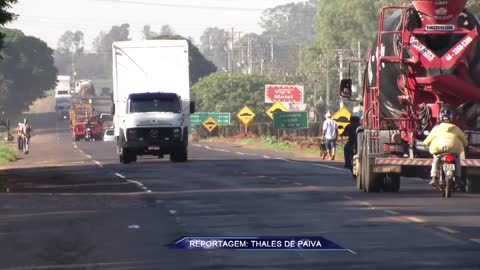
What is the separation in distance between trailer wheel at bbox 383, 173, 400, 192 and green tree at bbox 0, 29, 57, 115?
130 meters

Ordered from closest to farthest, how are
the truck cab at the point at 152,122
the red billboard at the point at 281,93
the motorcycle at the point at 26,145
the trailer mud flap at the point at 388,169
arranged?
the trailer mud flap at the point at 388,169 → the truck cab at the point at 152,122 → the motorcycle at the point at 26,145 → the red billboard at the point at 281,93

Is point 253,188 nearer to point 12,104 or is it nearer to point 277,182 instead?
point 277,182

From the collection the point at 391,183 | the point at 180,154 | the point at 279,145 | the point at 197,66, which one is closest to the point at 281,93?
the point at 279,145

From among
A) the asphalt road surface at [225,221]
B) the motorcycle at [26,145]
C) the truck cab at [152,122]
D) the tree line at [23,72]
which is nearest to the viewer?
the asphalt road surface at [225,221]

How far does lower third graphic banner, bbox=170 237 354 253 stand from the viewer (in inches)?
677

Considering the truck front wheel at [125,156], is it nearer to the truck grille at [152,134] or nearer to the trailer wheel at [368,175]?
the truck grille at [152,134]

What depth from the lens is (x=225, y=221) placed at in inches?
852

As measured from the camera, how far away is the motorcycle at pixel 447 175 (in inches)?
1019

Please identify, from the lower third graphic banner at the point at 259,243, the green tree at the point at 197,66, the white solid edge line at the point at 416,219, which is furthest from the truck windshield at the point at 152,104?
the green tree at the point at 197,66

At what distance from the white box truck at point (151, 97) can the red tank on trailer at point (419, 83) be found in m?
19.0

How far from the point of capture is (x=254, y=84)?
13575 centimetres

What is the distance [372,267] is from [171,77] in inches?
1321

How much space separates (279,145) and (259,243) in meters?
55.7

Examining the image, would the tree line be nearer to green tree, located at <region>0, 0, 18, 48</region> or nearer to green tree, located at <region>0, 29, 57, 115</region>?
green tree, located at <region>0, 29, 57, 115</region>
